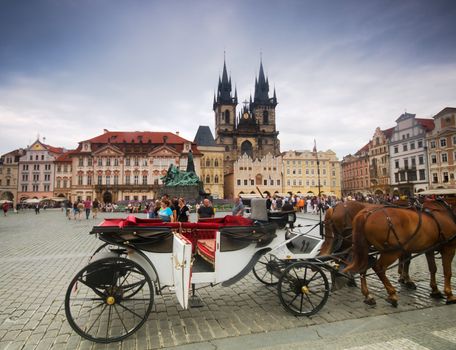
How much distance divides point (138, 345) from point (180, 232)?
1339mm

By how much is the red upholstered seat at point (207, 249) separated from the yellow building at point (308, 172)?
217 feet

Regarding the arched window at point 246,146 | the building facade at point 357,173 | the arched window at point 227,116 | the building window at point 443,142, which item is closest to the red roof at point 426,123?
the building window at point 443,142

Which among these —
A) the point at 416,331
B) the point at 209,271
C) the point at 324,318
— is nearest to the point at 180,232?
the point at 209,271

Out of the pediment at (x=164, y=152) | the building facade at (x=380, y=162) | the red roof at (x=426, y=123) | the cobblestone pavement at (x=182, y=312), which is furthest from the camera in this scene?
Result: the pediment at (x=164, y=152)

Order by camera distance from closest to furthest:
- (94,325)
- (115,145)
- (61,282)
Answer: (94,325) → (61,282) → (115,145)

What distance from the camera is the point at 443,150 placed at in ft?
137

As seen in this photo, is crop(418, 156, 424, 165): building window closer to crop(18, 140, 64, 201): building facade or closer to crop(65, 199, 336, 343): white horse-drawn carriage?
crop(65, 199, 336, 343): white horse-drawn carriage

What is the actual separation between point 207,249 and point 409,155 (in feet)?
176

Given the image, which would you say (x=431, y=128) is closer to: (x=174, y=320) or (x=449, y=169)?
(x=449, y=169)

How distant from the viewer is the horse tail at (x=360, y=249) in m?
4.21

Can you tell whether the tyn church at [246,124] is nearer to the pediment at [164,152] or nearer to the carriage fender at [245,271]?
the pediment at [164,152]

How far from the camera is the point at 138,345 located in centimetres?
317

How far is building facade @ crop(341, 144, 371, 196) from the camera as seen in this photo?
66469 millimetres

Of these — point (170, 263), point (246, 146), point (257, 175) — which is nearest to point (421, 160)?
point (257, 175)
